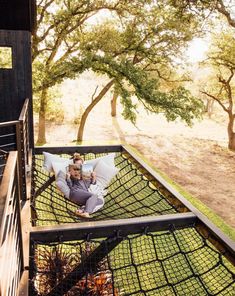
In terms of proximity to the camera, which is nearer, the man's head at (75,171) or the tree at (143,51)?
the man's head at (75,171)

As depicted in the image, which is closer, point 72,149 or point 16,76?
point 72,149

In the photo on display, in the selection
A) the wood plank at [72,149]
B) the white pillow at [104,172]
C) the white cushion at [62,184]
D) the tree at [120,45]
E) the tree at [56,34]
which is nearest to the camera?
the white cushion at [62,184]

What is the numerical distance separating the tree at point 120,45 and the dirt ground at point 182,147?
161 cm

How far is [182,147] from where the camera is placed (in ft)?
40.8

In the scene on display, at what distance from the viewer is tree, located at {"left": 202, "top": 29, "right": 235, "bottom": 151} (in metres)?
10.5

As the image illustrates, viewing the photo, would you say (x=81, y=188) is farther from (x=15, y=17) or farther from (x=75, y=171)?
(x=15, y=17)

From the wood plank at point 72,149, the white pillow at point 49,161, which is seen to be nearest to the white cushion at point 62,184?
the white pillow at point 49,161

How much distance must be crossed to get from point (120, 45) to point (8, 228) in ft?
29.2

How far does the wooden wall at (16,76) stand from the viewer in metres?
4.23

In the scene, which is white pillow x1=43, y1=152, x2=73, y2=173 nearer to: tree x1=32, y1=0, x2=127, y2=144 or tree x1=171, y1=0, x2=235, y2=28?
tree x1=32, y1=0, x2=127, y2=144

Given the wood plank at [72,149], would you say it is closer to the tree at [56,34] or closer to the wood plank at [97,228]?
the wood plank at [97,228]

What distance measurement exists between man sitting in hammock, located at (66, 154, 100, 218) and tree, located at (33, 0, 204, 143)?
478 centimetres

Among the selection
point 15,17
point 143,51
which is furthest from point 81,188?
point 143,51

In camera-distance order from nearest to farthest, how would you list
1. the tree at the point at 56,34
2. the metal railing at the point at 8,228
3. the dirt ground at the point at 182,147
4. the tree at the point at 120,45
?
the metal railing at the point at 8,228
the dirt ground at the point at 182,147
the tree at the point at 120,45
the tree at the point at 56,34
